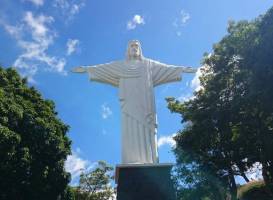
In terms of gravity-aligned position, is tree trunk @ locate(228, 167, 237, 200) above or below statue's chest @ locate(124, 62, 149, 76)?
below

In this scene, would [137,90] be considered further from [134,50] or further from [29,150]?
[29,150]

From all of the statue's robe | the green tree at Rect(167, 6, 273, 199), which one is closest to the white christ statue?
the statue's robe

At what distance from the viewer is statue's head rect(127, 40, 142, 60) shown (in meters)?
12.2

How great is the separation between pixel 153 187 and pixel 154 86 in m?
3.24

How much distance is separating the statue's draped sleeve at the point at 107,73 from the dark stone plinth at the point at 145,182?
2882mm

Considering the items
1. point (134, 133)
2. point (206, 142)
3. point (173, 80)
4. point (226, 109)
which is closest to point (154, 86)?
point (173, 80)

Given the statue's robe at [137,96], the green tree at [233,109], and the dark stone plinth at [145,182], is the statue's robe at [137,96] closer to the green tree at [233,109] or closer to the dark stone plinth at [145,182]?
the dark stone plinth at [145,182]

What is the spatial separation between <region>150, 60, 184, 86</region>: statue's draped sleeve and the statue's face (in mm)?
487

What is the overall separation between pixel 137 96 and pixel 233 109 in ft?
25.1

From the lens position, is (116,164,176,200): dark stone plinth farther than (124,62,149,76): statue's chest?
No

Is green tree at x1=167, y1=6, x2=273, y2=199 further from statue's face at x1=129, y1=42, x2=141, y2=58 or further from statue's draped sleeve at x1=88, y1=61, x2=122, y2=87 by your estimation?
statue's draped sleeve at x1=88, y1=61, x2=122, y2=87

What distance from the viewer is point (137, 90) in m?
11.6

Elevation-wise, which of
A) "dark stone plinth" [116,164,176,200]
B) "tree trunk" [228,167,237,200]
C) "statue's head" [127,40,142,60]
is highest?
"statue's head" [127,40,142,60]

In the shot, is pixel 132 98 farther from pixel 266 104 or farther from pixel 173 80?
pixel 266 104
